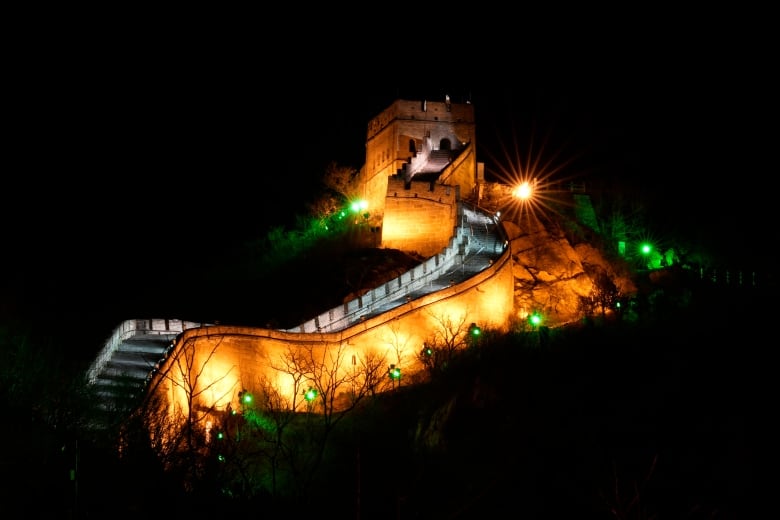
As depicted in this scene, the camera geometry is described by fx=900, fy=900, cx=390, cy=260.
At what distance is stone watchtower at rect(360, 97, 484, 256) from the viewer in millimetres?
44906

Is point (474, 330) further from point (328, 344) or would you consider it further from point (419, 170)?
point (419, 170)

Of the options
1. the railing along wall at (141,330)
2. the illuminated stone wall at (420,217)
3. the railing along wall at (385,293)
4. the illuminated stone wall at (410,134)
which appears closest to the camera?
the railing along wall at (141,330)

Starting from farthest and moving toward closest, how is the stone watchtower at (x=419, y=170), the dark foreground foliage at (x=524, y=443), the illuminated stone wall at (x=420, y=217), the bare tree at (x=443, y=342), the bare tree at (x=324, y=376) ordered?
the stone watchtower at (x=419, y=170), the illuminated stone wall at (x=420, y=217), the bare tree at (x=443, y=342), the bare tree at (x=324, y=376), the dark foreground foliage at (x=524, y=443)

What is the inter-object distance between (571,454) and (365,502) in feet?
22.5

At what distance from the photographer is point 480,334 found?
3594 centimetres

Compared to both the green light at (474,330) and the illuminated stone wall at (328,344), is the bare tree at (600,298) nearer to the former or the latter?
the illuminated stone wall at (328,344)

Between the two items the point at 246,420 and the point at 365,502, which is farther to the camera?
the point at 246,420

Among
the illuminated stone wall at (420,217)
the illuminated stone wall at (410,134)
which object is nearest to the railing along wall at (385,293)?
the illuminated stone wall at (420,217)

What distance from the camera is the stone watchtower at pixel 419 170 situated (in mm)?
44906

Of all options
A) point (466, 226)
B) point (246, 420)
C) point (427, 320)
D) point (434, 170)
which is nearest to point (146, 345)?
point (246, 420)

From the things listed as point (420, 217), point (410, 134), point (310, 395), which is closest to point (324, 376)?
point (310, 395)

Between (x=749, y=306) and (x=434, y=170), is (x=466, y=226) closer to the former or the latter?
(x=434, y=170)

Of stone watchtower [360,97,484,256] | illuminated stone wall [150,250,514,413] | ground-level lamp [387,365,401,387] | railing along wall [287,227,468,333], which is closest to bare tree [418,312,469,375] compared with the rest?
illuminated stone wall [150,250,514,413]

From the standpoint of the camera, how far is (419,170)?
51781mm
